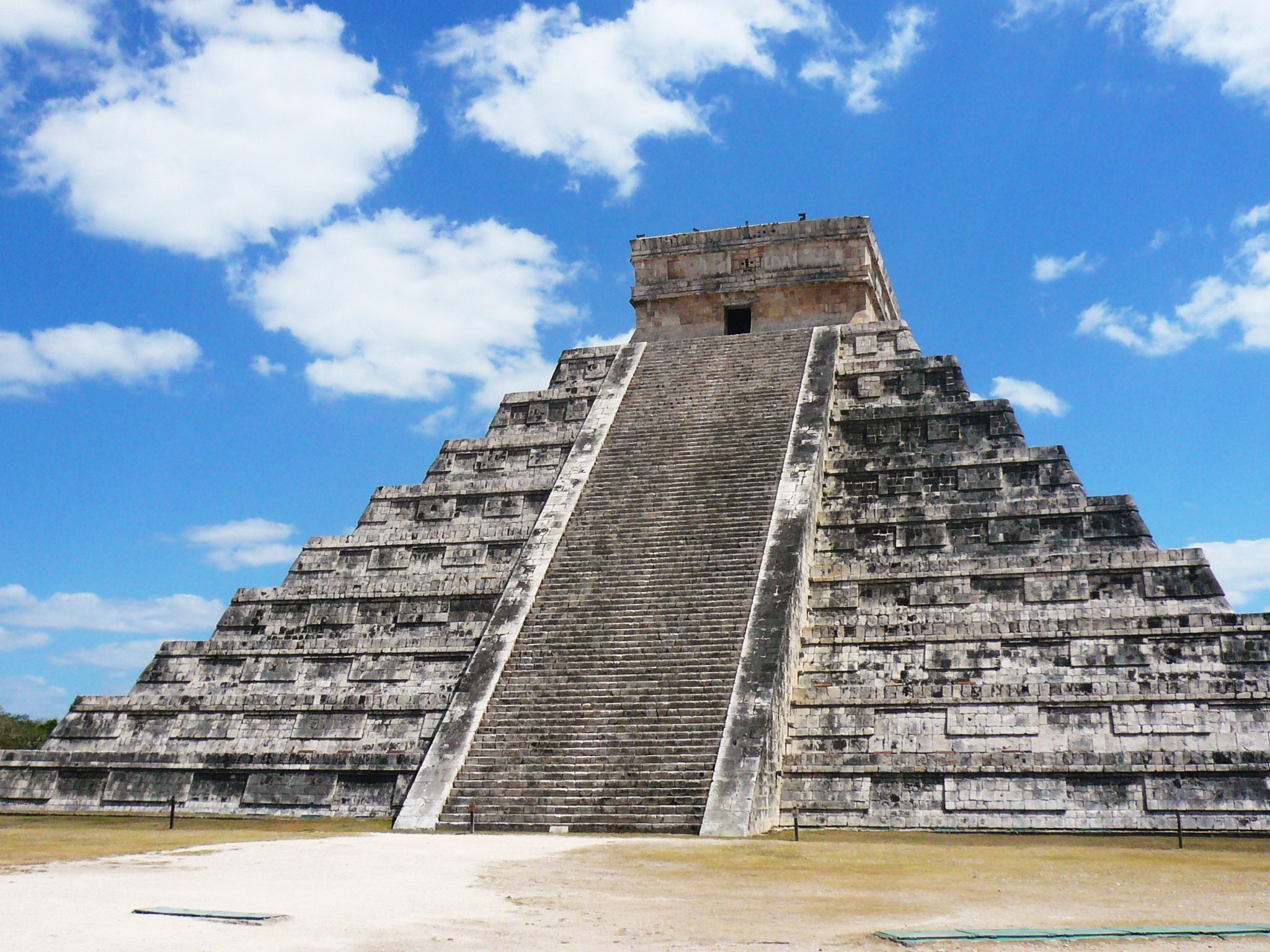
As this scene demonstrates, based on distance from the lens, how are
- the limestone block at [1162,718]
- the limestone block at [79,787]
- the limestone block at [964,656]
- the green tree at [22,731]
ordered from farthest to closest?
the green tree at [22,731]
the limestone block at [79,787]
the limestone block at [964,656]
the limestone block at [1162,718]

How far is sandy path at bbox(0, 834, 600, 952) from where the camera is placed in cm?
559

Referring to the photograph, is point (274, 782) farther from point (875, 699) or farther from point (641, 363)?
point (641, 363)

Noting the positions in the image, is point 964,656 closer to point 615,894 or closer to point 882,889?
point 882,889

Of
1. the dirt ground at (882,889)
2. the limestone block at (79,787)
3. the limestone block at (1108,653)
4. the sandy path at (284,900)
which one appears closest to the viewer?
the sandy path at (284,900)

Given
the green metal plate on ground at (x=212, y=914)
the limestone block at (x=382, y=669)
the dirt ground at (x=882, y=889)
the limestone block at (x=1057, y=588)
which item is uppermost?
the limestone block at (x=1057, y=588)

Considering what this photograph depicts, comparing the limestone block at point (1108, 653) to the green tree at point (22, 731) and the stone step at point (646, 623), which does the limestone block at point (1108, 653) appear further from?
the green tree at point (22, 731)

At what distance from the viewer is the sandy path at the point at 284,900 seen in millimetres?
5586

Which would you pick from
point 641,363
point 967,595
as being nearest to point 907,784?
point 967,595

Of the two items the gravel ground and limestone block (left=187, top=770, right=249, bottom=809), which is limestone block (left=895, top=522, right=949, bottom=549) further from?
limestone block (left=187, top=770, right=249, bottom=809)

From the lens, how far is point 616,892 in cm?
738

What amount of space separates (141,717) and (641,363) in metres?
9.65

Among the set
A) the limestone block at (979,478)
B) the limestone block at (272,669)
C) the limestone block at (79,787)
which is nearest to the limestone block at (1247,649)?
the limestone block at (979,478)

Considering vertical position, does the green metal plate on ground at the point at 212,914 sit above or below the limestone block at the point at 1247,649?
below

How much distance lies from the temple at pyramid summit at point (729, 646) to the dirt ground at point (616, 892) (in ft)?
4.24
